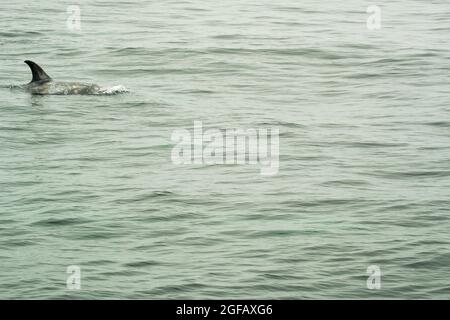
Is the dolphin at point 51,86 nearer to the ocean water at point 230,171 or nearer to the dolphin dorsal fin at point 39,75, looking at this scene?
the dolphin dorsal fin at point 39,75

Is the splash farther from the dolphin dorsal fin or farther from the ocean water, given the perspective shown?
the dolphin dorsal fin

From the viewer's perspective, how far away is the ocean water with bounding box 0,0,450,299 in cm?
1254

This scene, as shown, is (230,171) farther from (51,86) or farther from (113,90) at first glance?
(51,86)

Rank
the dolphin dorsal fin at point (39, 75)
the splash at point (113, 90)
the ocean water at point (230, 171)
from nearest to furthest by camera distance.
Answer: the ocean water at point (230, 171), the splash at point (113, 90), the dolphin dorsal fin at point (39, 75)

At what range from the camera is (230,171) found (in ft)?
56.2

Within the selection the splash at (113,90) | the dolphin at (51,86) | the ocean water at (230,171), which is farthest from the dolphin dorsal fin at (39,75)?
the splash at (113,90)

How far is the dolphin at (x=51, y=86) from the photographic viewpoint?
2289 centimetres

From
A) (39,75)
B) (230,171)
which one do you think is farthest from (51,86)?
(230,171)

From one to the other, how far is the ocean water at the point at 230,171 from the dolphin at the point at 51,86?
376 millimetres

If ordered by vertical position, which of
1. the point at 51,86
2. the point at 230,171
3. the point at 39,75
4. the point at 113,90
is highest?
the point at 39,75

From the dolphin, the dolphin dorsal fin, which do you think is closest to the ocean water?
the dolphin

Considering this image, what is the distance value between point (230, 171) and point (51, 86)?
24.7 ft

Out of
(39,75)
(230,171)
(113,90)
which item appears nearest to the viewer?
(230,171)

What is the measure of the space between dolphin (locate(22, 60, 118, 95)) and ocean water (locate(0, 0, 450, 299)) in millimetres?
376
